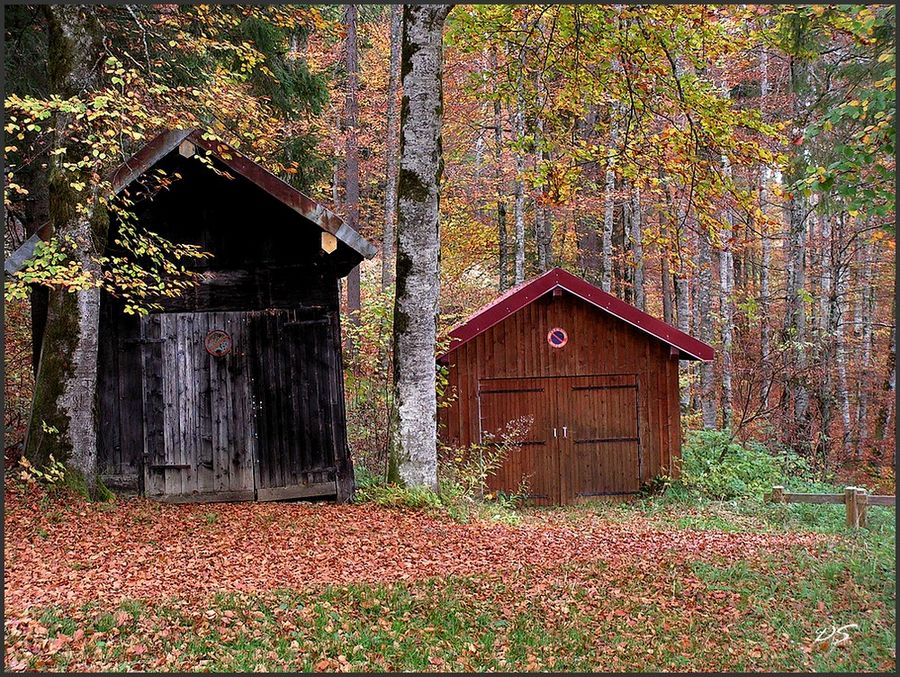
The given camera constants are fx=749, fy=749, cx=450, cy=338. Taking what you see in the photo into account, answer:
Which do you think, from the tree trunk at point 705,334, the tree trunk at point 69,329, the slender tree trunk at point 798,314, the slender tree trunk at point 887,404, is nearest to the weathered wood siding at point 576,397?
the tree trunk at point 705,334

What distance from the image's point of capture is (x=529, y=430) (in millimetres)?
14508

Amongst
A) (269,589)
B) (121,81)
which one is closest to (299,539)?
(269,589)

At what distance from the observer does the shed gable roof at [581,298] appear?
14.0m

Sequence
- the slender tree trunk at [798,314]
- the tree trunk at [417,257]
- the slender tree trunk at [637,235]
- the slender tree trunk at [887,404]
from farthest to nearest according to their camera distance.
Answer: the slender tree trunk at [887,404] → the slender tree trunk at [637,235] → the slender tree trunk at [798,314] → the tree trunk at [417,257]

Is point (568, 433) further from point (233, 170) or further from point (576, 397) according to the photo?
point (233, 170)

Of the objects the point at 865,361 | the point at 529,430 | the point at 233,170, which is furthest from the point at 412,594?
the point at 865,361

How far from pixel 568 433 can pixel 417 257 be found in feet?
20.3

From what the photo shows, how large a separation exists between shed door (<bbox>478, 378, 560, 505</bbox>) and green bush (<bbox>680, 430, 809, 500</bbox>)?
2.68m

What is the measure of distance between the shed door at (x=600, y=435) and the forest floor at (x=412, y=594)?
5.16 metres

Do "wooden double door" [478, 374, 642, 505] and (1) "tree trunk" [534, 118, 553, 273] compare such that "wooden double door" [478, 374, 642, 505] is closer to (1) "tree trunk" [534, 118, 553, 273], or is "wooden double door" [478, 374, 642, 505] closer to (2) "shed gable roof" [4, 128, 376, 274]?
(2) "shed gable roof" [4, 128, 376, 274]

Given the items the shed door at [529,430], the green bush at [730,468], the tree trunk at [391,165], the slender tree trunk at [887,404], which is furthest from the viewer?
the slender tree trunk at [887,404]

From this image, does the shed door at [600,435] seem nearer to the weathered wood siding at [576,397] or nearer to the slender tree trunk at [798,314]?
the weathered wood siding at [576,397]

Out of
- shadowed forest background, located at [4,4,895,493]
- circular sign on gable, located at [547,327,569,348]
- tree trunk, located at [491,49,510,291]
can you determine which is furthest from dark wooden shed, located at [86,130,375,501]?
tree trunk, located at [491,49,510,291]

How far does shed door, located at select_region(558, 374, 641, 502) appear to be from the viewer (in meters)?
14.6
